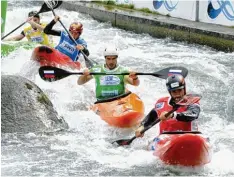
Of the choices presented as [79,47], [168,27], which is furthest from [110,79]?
[168,27]

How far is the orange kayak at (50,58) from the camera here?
10594 mm

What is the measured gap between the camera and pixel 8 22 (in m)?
19.6

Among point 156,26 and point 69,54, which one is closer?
point 69,54

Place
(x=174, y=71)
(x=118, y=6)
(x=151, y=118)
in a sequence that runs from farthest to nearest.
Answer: (x=118, y=6) < (x=174, y=71) < (x=151, y=118)

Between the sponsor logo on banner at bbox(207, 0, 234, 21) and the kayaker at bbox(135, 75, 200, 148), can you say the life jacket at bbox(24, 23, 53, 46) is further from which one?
the kayaker at bbox(135, 75, 200, 148)

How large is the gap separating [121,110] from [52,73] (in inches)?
47.1

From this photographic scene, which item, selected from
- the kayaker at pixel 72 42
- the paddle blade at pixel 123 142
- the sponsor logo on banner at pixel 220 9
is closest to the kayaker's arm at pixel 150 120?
the paddle blade at pixel 123 142

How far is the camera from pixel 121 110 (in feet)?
26.6

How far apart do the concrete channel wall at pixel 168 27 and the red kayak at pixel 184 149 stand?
7.41m

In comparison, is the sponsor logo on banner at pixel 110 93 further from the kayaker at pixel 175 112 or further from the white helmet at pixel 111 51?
the kayaker at pixel 175 112

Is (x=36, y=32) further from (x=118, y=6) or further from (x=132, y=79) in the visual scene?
(x=118, y=6)

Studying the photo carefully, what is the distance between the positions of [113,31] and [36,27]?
5684 mm

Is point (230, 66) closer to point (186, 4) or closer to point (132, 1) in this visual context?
point (186, 4)

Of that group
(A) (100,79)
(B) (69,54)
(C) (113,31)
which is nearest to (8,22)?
(C) (113,31)
